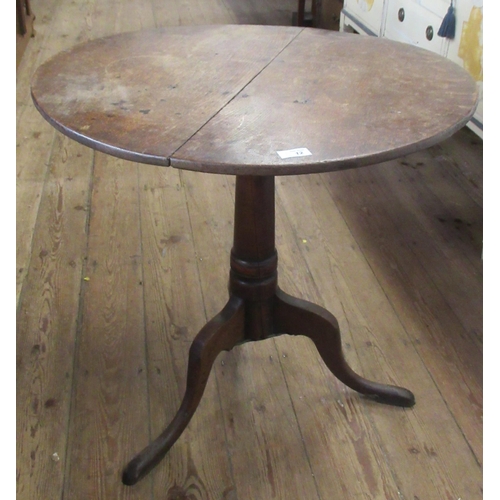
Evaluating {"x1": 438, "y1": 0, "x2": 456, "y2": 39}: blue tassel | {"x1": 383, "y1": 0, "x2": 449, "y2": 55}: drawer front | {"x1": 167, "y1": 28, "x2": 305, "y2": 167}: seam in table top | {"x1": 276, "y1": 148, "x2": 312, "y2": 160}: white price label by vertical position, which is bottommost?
{"x1": 383, "y1": 0, "x2": 449, "y2": 55}: drawer front

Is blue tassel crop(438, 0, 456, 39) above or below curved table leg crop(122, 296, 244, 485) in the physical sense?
above

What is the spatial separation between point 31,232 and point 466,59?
1.49 m

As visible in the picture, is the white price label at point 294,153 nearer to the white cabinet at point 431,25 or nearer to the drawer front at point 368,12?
the white cabinet at point 431,25

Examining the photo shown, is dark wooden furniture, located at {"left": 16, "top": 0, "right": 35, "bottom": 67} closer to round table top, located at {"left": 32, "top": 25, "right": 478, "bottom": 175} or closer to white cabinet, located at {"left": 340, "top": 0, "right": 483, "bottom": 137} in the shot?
white cabinet, located at {"left": 340, "top": 0, "right": 483, "bottom": 137}

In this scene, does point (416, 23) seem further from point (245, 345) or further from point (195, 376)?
point (195, 376)

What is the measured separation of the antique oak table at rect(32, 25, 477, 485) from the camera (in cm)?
96

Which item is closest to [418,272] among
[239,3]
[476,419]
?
[476,419]

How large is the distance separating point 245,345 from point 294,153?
0.85 metres

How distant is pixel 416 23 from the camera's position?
223cm

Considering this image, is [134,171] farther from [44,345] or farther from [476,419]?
[476,419]

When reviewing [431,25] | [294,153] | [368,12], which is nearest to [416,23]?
[431,25]

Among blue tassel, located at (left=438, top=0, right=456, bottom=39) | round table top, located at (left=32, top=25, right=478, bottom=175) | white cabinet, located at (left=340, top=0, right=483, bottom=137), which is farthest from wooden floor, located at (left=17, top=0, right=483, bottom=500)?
round table top, located at (left=32, top=25, right=478, bottom=175)

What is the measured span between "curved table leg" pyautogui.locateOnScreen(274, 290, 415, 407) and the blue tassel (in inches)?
41.4

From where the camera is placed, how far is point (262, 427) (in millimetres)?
1451
